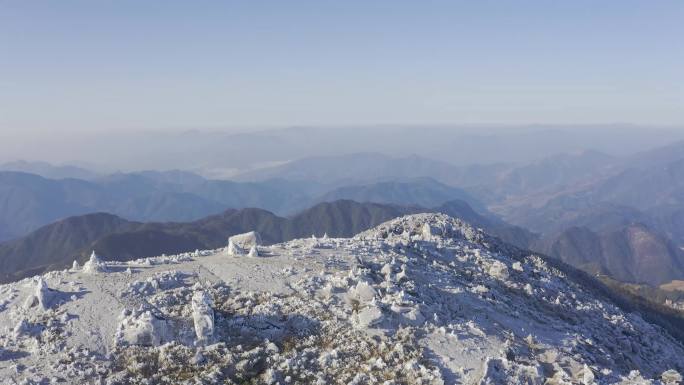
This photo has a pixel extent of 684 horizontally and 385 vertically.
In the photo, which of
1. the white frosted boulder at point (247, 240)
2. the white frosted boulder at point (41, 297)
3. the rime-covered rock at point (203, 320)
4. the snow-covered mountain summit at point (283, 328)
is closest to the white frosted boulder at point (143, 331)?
the snow-covered mountain summit at point (283, 328)

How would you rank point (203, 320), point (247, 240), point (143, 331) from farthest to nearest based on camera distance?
point (247, 240) < point (203, 320) < point (143, 331)

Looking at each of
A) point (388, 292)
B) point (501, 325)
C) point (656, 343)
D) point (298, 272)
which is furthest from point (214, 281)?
point (656, 343)

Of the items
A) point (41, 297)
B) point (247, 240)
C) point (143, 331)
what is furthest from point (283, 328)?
point (247, 240)

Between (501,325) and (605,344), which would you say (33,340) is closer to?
(501,325)

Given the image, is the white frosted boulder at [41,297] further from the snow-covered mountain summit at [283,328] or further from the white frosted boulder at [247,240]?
the white frosted boulder at [247,240]

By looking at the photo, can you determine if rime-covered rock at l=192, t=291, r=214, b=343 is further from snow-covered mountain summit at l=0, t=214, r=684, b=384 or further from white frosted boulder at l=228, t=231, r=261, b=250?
white frosted boulder at l=228, t=231, r=261, b=250

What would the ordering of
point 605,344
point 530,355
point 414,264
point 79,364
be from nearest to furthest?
point 79,364
point 530,355
point 605,344
point 414,264

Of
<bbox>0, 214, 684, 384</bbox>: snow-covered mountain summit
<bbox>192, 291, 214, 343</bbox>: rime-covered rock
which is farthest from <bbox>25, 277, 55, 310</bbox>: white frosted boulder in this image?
<bbox>192, 291, 214, 343</bbox>: rime-covered rock

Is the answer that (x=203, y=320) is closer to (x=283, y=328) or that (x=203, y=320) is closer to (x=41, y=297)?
(x=283, y=328)
